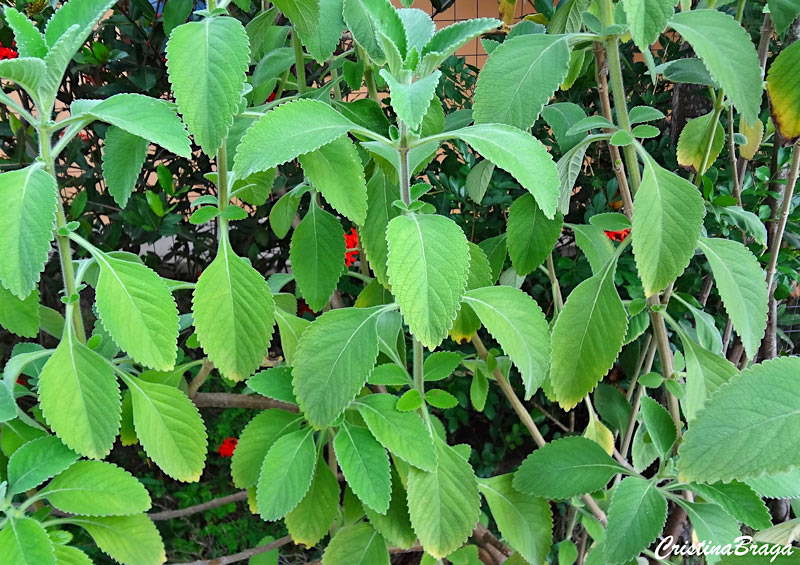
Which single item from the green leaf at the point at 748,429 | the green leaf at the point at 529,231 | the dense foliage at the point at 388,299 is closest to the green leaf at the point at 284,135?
the dense foliage at the point at 388,299

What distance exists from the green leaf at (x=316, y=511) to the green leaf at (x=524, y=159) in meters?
0.36

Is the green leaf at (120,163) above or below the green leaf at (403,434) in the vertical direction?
above

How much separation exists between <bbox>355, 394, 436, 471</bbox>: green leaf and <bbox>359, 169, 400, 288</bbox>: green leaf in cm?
12

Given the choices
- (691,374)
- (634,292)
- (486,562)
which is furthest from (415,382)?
(634,292)

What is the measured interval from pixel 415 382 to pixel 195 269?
97 centimetres

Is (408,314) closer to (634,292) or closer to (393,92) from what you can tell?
(393,92)

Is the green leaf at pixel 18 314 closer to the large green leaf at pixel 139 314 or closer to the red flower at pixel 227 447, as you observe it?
the large green leaf at pixel 139 314

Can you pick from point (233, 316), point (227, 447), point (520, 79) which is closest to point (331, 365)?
point (233, 316)

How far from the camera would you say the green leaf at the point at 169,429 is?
537 mm

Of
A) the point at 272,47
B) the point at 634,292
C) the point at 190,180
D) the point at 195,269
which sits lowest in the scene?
the point at 195,269

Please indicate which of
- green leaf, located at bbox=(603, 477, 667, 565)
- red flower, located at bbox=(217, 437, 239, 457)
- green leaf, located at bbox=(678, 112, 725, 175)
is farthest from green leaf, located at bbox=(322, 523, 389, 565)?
red flower, located at bbox=(217, 437, 239, 457)

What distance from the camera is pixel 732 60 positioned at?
0.50 metres

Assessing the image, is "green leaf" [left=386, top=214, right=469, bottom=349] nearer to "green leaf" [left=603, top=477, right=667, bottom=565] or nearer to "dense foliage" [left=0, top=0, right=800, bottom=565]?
"dense foliage" [left=0, top=0, right=800, bottom=565]

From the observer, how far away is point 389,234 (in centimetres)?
43
